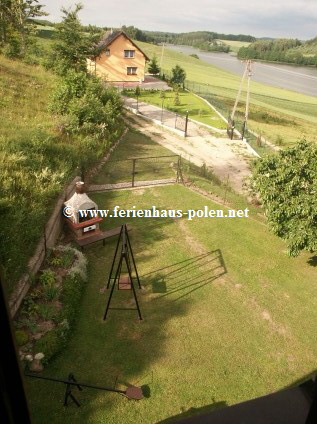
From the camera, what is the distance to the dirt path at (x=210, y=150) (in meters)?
26.3

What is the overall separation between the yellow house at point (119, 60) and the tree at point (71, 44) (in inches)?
638

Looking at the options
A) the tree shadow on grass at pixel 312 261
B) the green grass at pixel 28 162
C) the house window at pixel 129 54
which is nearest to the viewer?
the green grass at pixel 28 162

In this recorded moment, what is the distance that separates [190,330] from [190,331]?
0.04m

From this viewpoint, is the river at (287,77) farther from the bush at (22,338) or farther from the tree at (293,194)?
the bush at (22,338)

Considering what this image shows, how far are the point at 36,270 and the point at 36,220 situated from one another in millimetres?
2189

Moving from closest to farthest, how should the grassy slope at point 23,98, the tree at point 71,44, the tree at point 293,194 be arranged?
1. the tree at point 293,194
2. the grassy slope at point 23,98
3. the tree at point 71,44

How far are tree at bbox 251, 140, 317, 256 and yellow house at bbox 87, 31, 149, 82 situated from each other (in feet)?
150

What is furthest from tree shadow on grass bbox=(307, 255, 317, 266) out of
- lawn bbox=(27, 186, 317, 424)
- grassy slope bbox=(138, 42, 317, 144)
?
grassy slope bbox=(138, 42, 317, 144)

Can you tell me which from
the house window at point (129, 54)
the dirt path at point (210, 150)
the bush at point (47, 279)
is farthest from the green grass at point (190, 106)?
the bush at point (47, 279)

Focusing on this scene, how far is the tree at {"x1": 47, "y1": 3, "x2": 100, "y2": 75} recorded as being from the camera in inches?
1403

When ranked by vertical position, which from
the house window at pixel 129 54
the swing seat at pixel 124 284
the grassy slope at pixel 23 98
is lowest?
the swing seat at pixel 124 284

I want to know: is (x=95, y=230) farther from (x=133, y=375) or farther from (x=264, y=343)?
(x=264, y=343)

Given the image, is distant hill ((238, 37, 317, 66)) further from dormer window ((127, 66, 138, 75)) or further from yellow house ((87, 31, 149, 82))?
dormer window ((127, 66, 138, 75))

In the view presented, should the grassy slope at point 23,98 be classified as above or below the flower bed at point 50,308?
above
